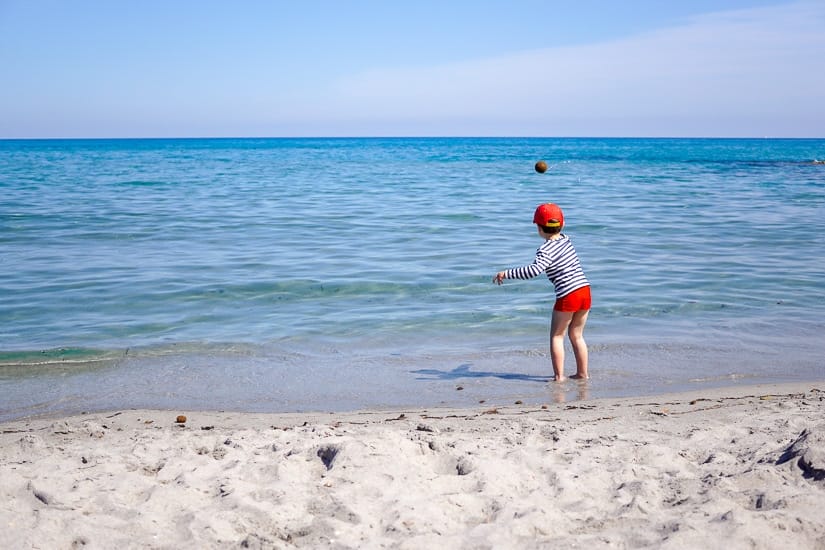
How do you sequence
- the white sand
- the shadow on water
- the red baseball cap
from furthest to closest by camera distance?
1. the shadow on water
2. the red baseball cap
3. the white sand

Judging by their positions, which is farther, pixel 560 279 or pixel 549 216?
pixel 560 279

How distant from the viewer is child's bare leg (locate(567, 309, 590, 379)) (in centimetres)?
666

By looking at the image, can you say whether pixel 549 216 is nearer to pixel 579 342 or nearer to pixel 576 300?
pixel 576 300

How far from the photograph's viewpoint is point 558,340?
22.0ft

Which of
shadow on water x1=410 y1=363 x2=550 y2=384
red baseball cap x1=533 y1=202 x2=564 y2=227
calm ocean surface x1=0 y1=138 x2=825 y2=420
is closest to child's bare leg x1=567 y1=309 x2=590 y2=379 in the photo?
calm ocean surface x1=0 y1=138 x2=825 y2=420

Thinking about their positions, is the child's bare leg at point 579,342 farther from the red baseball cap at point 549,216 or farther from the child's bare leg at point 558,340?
the red baseball cap at point 549,216

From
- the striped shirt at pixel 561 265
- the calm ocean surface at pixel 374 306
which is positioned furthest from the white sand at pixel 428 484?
the striped shirt at pixel 561 265

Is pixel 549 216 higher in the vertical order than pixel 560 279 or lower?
higher

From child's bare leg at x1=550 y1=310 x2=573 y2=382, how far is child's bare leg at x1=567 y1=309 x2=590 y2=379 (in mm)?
59

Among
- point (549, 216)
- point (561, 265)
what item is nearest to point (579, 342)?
point (561, 265)

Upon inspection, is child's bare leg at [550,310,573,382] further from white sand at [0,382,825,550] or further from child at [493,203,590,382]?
white sand at [0,382,825,550]

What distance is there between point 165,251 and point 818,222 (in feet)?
45.6

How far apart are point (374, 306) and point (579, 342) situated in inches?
129

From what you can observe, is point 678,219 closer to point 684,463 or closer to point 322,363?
point 322,363
